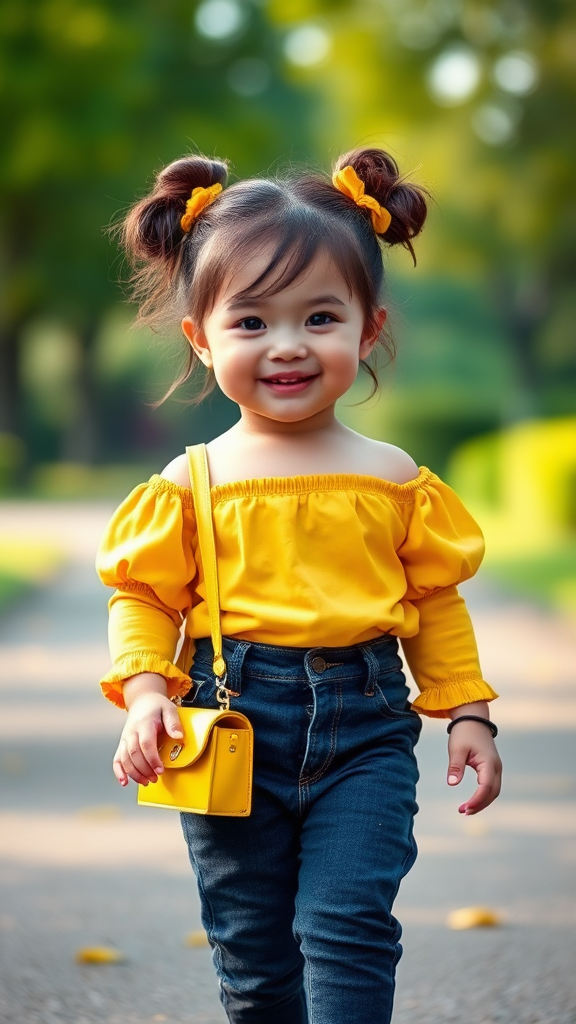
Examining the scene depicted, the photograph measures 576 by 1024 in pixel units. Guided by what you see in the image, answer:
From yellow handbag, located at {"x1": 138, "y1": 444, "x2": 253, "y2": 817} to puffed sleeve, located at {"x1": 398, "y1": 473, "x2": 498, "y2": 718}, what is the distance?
0.40m

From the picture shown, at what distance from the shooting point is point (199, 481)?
2.64 m

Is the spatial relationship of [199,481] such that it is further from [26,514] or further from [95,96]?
[95,96]

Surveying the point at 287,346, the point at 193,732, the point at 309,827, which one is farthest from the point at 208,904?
the point at 287,346

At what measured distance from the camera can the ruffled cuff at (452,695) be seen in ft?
8.85

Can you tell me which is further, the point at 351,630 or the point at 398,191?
the point at 398,191

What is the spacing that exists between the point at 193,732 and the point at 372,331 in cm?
84

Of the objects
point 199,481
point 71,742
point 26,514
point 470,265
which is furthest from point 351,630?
point 470,265

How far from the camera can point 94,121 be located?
2680 cm

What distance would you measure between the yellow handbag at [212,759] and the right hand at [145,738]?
25 mm

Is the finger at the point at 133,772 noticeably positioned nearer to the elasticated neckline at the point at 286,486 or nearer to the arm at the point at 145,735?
the arm at the point at 145,735

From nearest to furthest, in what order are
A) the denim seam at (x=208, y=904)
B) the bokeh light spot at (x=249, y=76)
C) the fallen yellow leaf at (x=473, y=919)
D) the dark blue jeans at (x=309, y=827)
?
1. the dark blue jeans at (x=309, y=827)
2. the denim seam at (x=208, y=904)
3. the fallen yellow leaf at (x=473, y=919)
4. the bokeh light spot at (x=249, y=76)

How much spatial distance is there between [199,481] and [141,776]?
0.55 metres

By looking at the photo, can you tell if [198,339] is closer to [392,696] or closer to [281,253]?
[281,253]

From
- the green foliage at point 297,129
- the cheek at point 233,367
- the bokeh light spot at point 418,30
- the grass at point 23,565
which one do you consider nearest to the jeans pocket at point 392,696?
the cheek at point 233,367
